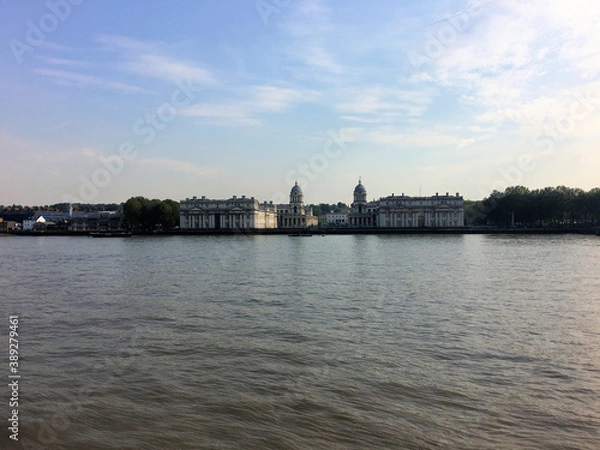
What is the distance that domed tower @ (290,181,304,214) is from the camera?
171375mm

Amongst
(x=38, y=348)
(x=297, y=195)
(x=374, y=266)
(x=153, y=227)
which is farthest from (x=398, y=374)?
(x=297, y=195)

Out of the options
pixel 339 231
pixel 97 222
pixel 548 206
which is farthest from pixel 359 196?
pixel 97 222

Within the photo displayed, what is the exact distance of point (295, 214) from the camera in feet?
556

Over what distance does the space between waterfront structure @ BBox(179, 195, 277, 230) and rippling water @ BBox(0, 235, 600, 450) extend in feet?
408

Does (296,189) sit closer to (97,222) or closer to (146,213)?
(146,213)

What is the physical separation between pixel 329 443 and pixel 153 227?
131 metres

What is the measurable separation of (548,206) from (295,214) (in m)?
82.3

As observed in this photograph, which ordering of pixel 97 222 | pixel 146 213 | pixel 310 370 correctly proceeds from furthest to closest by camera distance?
pixel 97 222 → pixel 146 213 → pixel 310 370

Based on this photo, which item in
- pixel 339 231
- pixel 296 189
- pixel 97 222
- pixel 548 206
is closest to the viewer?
pixel 548 206

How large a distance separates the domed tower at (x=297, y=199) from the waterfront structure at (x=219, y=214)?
2275 centimetres

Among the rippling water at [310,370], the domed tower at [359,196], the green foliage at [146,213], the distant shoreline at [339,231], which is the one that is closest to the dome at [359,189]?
the domed tower at [359,196]

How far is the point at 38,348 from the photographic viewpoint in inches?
518

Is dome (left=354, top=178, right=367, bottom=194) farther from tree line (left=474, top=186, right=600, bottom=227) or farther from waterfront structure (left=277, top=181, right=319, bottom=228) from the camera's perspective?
tree line (left=474, top=186, right=600, bottom=227)

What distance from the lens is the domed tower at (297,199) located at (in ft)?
562
